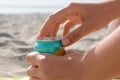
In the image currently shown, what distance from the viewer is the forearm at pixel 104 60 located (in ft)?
3.18

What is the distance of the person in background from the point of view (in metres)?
0.98

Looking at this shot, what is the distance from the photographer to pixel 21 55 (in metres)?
2.64

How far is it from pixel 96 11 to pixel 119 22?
0.17m

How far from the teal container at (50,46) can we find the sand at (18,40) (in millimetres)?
1059

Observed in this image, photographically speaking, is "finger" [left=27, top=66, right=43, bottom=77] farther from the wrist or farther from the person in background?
the wrist

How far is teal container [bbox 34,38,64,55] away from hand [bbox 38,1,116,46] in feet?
0.06

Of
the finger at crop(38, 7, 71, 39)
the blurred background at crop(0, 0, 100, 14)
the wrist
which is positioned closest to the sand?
the blurred background at crop(0, 0, 100, 14)

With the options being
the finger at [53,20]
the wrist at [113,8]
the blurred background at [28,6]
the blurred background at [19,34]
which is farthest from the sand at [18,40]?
the wrist at [113,8]

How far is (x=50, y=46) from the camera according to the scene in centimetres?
106

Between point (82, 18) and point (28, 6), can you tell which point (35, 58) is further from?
point (28, 6)

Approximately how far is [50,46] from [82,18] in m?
0.14

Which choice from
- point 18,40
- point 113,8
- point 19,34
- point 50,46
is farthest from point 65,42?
point 19,34

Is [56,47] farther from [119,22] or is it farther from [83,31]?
[119,22]

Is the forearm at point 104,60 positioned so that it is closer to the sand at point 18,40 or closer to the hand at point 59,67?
the hand at point 59,67
